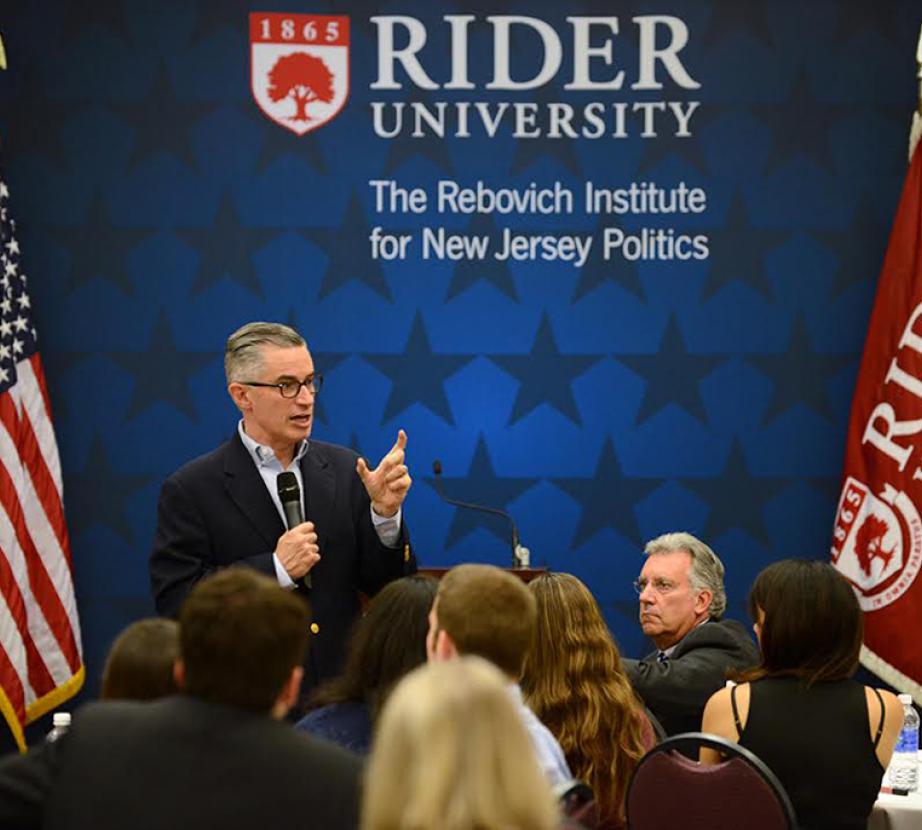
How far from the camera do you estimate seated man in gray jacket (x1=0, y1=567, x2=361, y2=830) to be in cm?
184

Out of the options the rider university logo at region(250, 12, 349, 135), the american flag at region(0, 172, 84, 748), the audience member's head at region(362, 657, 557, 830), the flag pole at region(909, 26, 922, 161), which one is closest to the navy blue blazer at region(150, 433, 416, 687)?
the american flag at region(0, 172, 84, 748)

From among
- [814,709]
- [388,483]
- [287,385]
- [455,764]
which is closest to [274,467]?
[287,385]

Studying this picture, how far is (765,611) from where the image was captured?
10.6 feet

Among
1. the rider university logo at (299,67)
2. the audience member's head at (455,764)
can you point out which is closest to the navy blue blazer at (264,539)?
the audience member's head at (455,764)

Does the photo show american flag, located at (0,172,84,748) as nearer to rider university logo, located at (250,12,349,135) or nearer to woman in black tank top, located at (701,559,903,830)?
rider university logo, located at (250,12,349,135)

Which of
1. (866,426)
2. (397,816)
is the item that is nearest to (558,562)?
(866,426)

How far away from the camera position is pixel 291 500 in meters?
3.65

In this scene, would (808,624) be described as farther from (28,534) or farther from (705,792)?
(28,534)

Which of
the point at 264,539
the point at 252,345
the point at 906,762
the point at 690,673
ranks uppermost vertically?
the point at 252,345

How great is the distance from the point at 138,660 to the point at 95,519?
386 cm

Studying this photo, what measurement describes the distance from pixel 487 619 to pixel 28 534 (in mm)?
3654

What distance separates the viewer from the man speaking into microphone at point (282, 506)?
366 cm

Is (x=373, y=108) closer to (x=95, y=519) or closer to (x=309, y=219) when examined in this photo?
(x=309, y=219)

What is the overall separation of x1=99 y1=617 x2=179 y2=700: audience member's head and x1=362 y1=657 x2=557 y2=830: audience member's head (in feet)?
3.00
